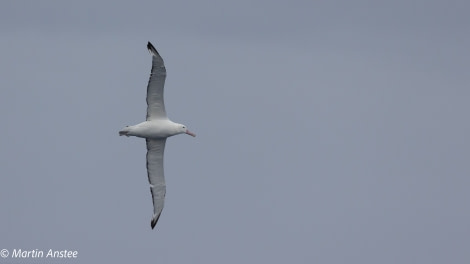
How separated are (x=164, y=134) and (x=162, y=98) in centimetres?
186

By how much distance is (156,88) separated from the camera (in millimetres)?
51969

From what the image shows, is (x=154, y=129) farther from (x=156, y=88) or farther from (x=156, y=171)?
(x=156, y=171)

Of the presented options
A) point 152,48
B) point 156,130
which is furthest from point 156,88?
point 156,130

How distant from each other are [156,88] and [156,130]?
217 cm

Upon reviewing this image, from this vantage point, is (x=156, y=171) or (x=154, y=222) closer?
(x=154, y=222)

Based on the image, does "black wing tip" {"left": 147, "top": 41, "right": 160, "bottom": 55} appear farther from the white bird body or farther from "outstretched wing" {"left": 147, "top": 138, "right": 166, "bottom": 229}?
"outstretched wing" {"left": 147, "top": 138, "right": 166, "bottom": 229}

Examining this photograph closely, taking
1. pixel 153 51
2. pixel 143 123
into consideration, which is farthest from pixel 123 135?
pixel 153 51

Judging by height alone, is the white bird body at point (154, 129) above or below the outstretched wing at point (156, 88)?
below

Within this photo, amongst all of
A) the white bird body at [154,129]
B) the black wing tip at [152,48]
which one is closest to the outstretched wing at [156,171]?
the white bird body at [154,129]

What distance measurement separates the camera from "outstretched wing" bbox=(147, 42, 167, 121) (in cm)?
5081

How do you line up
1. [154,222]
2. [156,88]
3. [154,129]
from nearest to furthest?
[156,88], [154,129], [154,222]

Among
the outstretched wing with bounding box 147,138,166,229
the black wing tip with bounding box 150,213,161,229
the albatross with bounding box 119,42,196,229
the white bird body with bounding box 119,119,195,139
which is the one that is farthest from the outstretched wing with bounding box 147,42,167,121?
the black wing tip with bounding box 150,213,161,229

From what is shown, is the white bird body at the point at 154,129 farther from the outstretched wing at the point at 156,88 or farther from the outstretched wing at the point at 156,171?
the outstretched wing at the point at 156,171

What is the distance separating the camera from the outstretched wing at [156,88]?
5081cm
